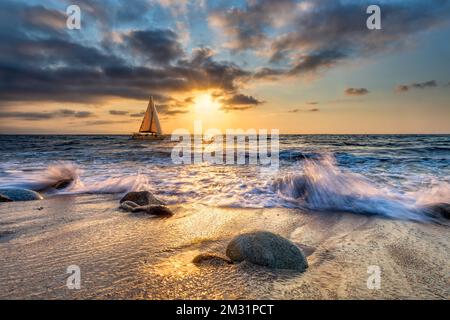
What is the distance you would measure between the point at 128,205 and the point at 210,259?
3.25 meters

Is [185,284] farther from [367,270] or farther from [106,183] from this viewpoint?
[106,183]

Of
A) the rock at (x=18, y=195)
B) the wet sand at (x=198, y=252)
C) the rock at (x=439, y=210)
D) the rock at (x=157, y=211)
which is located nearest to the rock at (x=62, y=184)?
the rock at (x=18, y=195)

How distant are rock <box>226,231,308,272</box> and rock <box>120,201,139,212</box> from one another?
3.08 metres

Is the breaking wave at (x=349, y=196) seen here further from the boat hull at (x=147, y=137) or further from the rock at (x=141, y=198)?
the boat hull at (x=147, y=137)

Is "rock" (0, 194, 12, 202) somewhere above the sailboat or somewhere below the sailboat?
below

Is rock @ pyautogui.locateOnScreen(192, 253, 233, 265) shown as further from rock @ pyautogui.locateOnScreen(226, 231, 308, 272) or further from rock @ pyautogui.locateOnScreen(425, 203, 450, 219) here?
rock @ pyautogui.locateOnScreen(425, 203, 450, 219)

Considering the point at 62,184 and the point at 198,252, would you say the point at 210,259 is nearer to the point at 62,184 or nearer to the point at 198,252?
the point at 198,252

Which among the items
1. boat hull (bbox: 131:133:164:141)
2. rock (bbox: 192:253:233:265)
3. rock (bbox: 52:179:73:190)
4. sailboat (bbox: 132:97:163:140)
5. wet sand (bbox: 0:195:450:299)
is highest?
sailboat (bbox: 132:97:163:140)

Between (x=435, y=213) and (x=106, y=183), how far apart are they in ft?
27.7

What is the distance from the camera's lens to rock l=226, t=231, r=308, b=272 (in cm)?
310

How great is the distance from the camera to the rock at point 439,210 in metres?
5.37

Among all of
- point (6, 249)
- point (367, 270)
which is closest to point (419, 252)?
point (367, 270)

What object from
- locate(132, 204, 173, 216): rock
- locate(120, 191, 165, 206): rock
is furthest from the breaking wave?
locate(120, 191, 165, 206): rock

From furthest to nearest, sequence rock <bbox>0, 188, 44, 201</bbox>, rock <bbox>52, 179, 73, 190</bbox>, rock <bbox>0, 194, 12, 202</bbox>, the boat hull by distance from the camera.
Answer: the boat hull
rock <bbox>52, 179, 73, 190</bbox>
rock <bbox>0, 188, 44, 201</bbox>
rock <bbox>0, 194, 12, 202</bbox>
